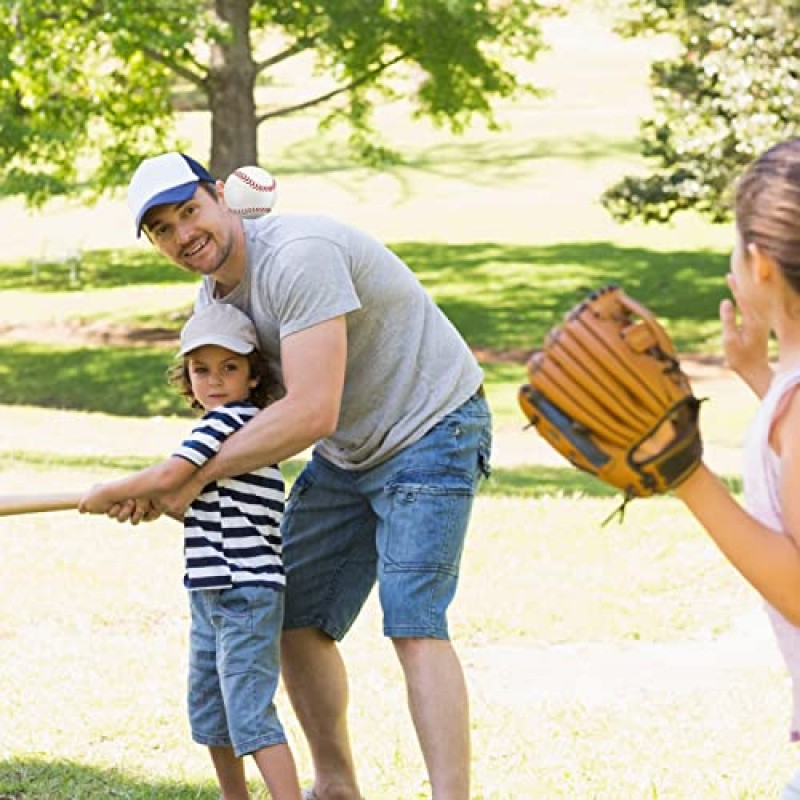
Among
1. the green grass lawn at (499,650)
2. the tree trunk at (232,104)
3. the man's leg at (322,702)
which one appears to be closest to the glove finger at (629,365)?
the green grass lawn at (499,650)

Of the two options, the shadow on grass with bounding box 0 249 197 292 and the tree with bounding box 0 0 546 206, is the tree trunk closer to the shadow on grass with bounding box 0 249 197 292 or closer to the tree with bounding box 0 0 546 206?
the tree with bounding box 0 0 546 206

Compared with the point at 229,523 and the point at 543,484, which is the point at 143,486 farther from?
the point at 543,484

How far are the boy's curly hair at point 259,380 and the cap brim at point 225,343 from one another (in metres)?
0.08

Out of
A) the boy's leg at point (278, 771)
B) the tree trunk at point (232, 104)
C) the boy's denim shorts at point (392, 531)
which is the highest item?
the boy's denim shorts at point (392, 531)

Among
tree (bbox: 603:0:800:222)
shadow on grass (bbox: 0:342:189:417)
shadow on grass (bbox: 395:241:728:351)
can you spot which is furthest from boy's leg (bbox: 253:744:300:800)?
shadow on grass (bbox: 395:241:728:351)

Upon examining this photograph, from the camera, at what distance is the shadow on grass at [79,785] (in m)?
4.91

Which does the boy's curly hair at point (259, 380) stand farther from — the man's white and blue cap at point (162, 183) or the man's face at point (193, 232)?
the man's white and blue cap at point (162, 183)

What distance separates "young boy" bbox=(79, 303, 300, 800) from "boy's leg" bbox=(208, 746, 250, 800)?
0.15 metres

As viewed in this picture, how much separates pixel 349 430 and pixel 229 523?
0.38 m

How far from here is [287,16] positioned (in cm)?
2330

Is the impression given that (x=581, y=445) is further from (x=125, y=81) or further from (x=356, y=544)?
(x=125, y=81)

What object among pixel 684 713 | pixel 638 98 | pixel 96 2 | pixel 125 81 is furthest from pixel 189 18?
pixel 638 98

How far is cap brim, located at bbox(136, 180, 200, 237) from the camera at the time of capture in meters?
4.18

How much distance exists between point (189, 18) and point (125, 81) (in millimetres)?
2946
